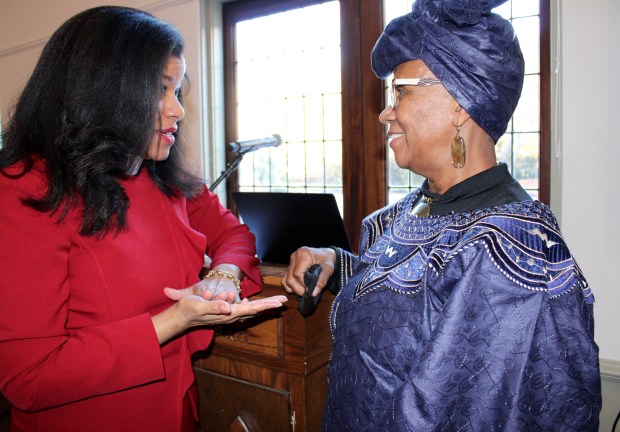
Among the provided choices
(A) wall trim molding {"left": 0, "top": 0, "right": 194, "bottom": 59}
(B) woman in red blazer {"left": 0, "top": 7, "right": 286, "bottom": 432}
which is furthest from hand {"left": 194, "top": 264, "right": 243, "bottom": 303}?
(A) wall trim molding {"left": 0, "top": 0, "right": 194, "bottom": 59}

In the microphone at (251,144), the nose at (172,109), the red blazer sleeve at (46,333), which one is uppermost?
the microphone at (251,144)

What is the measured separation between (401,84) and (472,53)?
175mm

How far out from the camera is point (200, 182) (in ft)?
5.47

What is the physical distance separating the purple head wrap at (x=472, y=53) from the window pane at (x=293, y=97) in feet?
6.78

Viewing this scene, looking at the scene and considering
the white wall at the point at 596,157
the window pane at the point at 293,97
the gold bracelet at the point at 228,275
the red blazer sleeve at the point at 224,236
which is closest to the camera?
the gold bracelet at the point at 228,275

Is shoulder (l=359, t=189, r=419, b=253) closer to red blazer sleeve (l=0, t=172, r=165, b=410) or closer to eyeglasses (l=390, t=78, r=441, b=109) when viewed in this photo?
eyeglasses (l=390, t=78, r=441, b=109)

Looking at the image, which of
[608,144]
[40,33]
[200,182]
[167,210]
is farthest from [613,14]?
[40,33]

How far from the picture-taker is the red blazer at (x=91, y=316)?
3.48 feet

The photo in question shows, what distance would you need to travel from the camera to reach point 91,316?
1189mm

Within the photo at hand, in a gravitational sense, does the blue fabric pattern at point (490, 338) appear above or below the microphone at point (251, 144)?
below

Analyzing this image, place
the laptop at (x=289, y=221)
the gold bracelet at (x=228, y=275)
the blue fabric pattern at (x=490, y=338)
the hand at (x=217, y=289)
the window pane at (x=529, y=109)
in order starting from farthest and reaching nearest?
the window pane at (x=529, y=109), the laptop at (x=289, y=221), the gold bracelet at (x=228, y=275), the hand at (x=217, y=289), the blue fabric pattern at (x=490, y=338)

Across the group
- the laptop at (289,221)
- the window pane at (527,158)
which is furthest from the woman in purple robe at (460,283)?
the window pane at (527,158)

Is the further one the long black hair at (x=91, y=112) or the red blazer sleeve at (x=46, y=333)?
the long black hair at (x=91, y=112)

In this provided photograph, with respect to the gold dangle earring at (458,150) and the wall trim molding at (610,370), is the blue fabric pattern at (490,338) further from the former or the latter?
the wall trim molding at (610,370)
